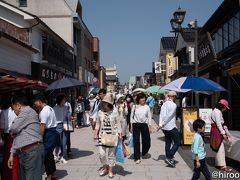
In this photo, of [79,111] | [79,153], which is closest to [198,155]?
[79,153]

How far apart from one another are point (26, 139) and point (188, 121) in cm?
773

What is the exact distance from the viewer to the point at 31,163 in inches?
221

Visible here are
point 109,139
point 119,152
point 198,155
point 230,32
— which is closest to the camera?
point 198,155

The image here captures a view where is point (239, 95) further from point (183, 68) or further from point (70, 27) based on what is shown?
point (70, 27)

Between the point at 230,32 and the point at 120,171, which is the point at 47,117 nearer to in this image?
the point at 120,171

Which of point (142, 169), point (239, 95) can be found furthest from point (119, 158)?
point (239, 95)

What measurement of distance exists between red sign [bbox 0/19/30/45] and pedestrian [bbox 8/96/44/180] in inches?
402

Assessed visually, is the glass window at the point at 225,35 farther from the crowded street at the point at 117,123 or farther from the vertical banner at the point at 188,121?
the vertical banner at the point at 188,121

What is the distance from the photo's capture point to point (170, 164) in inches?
358

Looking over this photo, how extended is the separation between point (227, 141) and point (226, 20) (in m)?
10.7

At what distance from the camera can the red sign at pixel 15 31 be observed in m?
15.4

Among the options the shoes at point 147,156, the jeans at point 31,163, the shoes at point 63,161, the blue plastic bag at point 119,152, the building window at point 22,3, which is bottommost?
the shoes at point 147,156

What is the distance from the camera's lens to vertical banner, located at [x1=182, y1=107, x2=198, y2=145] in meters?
12.4

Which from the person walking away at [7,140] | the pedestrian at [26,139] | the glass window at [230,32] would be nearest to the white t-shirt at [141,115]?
the person walking away at [7,140]
